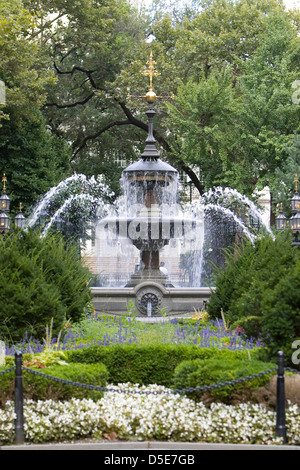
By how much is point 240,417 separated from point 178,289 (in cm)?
1119

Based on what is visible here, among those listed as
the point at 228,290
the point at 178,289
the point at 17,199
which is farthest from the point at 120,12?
the point at 228,290

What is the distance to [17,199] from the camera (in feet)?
114

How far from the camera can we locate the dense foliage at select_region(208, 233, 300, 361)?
8.85 metres

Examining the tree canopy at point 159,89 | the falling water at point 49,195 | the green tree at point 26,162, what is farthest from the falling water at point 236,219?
the green tree at point 26,162

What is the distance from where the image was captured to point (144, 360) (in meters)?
9.90

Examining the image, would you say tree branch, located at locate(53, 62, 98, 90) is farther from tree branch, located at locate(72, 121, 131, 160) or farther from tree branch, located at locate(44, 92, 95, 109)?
tree branch, located at locate(72, 121, 131, 160)

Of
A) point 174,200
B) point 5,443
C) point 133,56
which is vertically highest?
point 133,56

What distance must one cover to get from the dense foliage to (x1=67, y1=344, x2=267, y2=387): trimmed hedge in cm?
81

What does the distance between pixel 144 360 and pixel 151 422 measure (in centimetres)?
189

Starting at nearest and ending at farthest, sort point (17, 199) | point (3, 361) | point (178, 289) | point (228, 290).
→ point (3, 361) → point (228, 290) → point (178, 289) → point (17, 199)

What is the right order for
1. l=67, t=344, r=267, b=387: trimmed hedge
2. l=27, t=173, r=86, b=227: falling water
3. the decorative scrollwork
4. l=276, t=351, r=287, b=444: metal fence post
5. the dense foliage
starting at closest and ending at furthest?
l=276, t=351, r=287, b=444: metal fence post → the dense foliage → l=67, t=344, r=267, b=387: trimmed hedge → the decorative scrollwork → l=27, t=173, r=86, b=227: falling water

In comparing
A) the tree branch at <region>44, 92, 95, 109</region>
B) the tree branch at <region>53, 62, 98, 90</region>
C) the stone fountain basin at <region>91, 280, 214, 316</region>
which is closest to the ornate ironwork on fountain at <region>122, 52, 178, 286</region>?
the stone fountain basin at <region>91, 280, 214, 316</region>

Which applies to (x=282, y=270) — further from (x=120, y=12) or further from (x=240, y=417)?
(x=120, y=12)

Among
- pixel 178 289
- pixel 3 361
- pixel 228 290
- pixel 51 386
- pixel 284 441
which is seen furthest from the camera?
pixel 178 289
